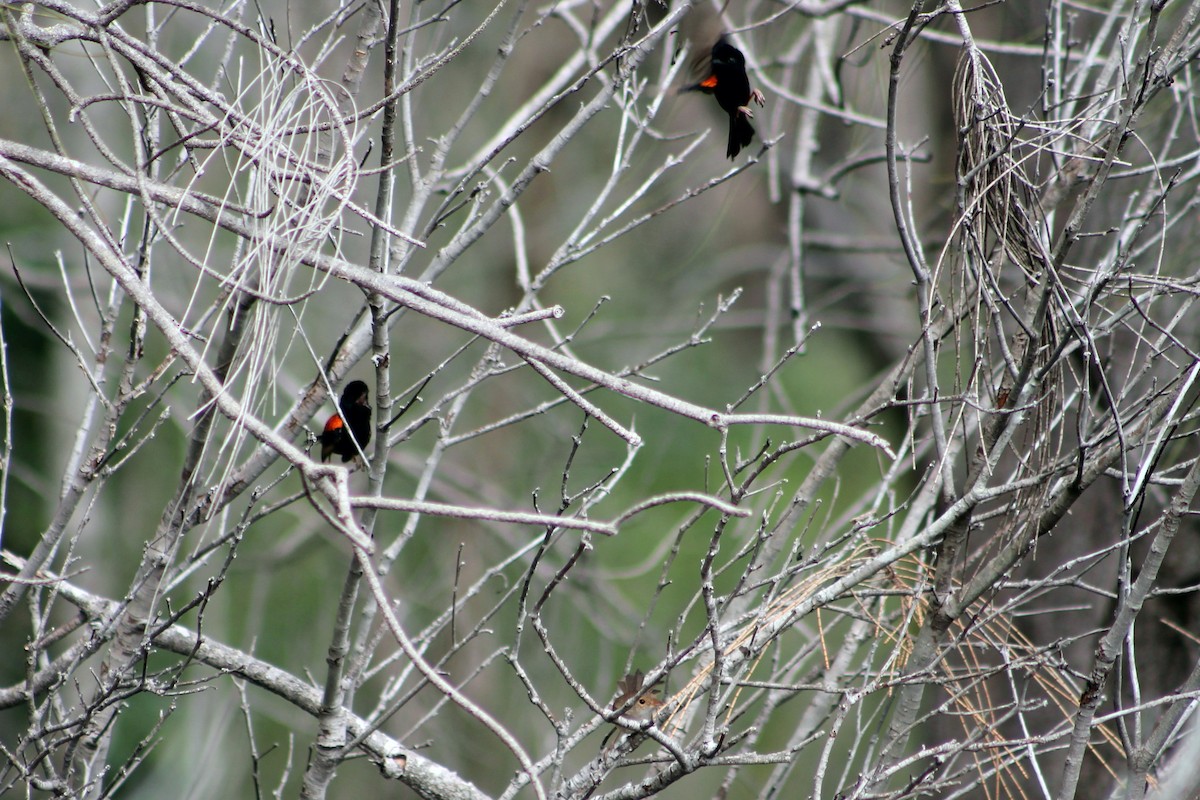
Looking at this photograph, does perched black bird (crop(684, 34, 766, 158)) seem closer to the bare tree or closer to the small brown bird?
the bare tree

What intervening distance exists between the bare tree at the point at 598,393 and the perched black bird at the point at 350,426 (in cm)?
7

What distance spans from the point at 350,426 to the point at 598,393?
22.6 ft

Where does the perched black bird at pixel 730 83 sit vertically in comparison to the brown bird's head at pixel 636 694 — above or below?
above

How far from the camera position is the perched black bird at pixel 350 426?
2.21 metres

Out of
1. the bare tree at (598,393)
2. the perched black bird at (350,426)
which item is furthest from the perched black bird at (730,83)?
the perched black bird at (350,426)

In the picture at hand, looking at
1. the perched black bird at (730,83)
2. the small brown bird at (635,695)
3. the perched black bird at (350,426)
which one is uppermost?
the perched black bird at (730,83)

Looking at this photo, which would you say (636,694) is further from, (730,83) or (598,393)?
(598,393)

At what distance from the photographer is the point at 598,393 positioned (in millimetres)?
9070

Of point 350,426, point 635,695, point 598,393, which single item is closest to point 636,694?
point 635,695

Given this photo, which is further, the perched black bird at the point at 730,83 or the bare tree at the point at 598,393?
the perched black bird at the point at 730,83

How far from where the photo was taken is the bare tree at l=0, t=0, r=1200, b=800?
5.54ft

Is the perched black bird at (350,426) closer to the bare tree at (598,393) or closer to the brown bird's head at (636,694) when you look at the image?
the bare tree at (598,393)

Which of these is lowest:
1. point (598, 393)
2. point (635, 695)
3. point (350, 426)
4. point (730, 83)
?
→ point (598, 393)

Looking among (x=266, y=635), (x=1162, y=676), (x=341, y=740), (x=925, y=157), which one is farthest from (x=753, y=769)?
(x=341, y=740)
